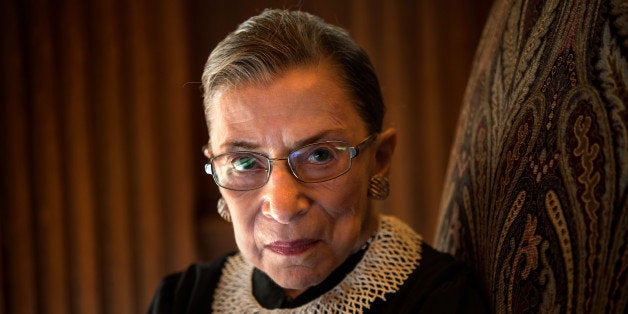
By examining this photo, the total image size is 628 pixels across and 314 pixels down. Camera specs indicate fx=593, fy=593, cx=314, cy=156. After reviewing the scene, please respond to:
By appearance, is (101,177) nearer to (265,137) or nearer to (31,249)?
(31,249)

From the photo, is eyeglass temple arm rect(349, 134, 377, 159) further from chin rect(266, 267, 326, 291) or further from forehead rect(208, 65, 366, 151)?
chin rect(266, 267, 326, 291)

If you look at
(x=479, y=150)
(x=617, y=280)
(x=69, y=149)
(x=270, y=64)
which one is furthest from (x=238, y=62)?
(x=69, y=149)

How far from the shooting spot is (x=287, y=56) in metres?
1.08

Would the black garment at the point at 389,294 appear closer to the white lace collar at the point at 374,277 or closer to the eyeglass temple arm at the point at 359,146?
the white lace collar at the point at 374,277

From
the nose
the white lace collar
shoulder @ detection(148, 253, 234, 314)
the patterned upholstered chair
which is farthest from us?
shoulder @ detection(148, 253, 234, 314)

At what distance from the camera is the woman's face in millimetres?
1047

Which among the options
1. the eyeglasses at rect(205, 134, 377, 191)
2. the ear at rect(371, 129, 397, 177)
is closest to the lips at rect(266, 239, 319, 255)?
the eyeglasses at rect(205, 134, 377, 191)

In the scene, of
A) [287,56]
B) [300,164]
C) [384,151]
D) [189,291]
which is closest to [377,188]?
[384,151]

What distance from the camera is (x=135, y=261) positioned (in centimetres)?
258

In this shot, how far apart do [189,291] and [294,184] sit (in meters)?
0.50

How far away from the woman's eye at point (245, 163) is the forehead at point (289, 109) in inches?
1.5

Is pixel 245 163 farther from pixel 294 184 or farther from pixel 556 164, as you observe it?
pixel 556 164

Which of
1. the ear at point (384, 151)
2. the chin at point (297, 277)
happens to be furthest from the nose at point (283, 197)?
the ear at point (384, 151)

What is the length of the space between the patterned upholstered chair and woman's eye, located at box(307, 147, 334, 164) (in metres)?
0.30
